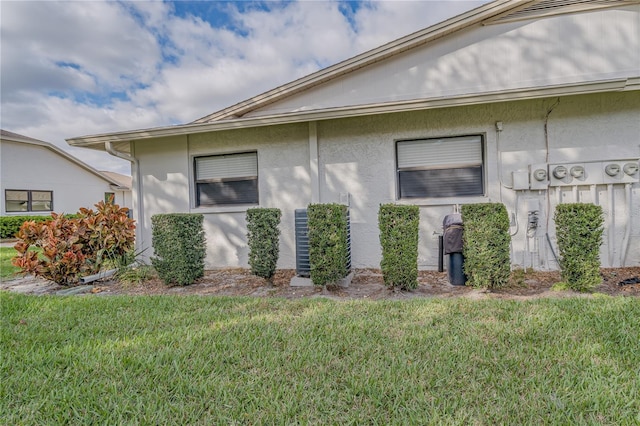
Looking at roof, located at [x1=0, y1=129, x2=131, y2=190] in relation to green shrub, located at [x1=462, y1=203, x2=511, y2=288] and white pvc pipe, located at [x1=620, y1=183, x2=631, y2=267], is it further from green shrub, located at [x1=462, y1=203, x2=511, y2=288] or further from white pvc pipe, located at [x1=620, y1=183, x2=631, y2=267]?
white pvc pipe, located at [x1=620, y1=183, x2=631, y2=267]

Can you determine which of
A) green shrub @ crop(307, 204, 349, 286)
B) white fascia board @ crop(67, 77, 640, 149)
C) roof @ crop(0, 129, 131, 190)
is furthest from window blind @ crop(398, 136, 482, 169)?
roof @ crop(0, 129, 131, 190)

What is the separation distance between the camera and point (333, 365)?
228 cm

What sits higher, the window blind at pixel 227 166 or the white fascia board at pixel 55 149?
the white fascia board at pixel 55 149

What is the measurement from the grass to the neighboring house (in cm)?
1592

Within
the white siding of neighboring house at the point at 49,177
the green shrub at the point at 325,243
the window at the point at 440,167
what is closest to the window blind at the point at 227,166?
the green shrub at the point at 325,243

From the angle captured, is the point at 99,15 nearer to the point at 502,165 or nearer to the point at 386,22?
the point at 386,22

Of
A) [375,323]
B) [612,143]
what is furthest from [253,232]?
[612,143]

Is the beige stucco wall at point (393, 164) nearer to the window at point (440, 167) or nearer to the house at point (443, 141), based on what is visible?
the house at point (443, 141)

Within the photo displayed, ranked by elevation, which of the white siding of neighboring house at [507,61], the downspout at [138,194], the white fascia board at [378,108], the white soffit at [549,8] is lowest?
the downspout at [138,194]

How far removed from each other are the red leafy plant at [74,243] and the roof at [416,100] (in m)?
1.72

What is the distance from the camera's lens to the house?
202 inches

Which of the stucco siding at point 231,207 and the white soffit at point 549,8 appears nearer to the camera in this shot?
the white soffit at point 549,8

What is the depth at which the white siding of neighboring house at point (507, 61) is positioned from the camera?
563 cm

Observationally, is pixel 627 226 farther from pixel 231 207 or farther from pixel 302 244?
pixel 231 207
